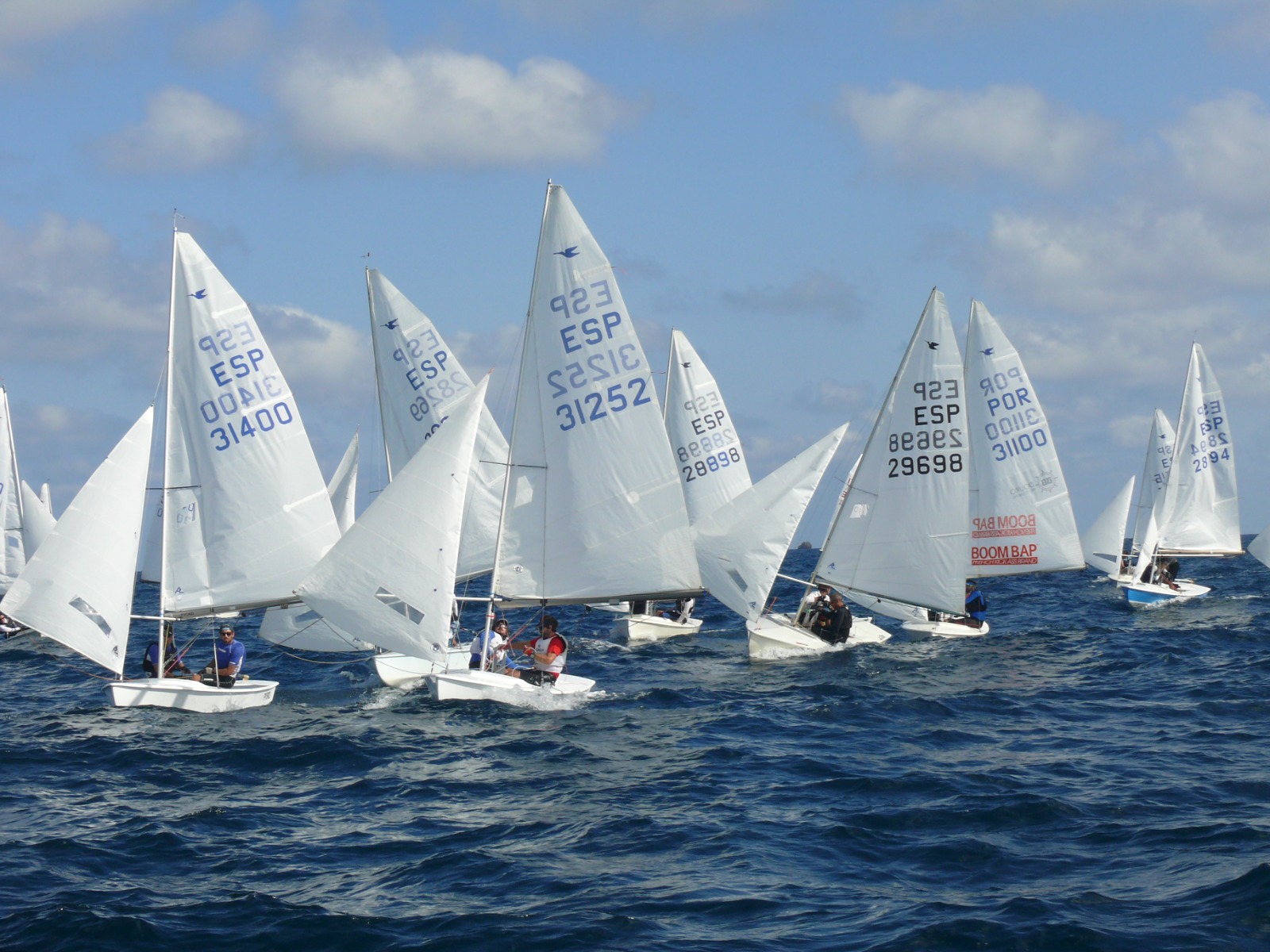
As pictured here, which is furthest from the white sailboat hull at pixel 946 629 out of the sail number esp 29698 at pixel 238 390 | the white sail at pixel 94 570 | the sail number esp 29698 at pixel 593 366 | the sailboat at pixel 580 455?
the white sail at pixel 94 570

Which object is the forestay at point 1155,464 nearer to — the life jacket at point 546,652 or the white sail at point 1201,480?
the white sail at point 1201,480

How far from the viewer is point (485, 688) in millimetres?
19594

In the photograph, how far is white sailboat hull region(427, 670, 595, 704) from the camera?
1948 centimetres

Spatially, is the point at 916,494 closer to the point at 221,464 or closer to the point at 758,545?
the point at 758,545

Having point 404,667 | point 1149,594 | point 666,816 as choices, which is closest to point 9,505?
point 404,667

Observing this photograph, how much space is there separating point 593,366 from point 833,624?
9830mm

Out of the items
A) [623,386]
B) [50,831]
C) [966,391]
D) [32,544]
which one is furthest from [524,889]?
[32,544]

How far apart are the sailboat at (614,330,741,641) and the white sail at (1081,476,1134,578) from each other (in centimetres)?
1770

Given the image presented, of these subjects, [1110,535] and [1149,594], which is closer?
[1149,594]

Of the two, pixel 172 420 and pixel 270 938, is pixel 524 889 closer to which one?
pixel 270 938

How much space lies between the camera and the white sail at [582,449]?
68.4 ft

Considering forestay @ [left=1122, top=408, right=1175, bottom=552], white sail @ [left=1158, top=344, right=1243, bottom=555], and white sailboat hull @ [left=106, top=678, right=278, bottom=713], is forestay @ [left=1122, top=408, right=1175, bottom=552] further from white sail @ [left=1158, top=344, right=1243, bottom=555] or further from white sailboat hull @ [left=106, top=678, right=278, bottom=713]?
white sailboat hull @ [left=106, top=678, right=278, bottom=713]

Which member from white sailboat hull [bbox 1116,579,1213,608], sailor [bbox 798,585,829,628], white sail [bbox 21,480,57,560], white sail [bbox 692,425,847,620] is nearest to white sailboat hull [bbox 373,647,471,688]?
white sail [bbox 692,425,847,620]

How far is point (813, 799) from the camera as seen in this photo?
14516 millimetres
